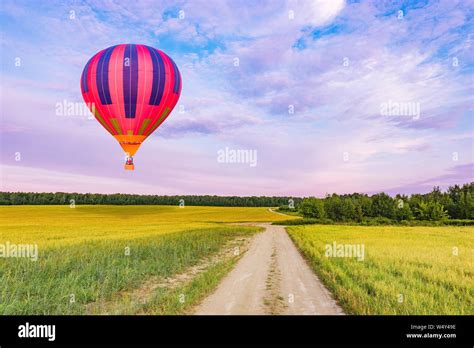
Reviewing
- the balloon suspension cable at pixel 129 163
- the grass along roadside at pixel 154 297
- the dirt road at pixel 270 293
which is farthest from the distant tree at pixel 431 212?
the grass along roadside at pixel 154 297

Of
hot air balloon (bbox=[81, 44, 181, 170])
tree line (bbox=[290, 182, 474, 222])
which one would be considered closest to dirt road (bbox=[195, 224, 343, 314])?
hot air balloon (bbox=[81, 44, 181, 170])

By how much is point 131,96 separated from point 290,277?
14.5 meters

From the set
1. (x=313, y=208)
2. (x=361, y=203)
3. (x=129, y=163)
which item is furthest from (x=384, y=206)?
(x=129, y=163)

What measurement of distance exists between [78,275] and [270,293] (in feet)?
24.7

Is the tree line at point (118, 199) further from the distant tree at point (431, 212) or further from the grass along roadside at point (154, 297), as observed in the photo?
the grass along roadside at point (154, 297)

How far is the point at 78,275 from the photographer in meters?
12.7

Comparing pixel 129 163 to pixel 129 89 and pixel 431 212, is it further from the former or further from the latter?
pixel 431 212

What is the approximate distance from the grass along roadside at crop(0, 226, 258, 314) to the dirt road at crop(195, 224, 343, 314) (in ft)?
11.4

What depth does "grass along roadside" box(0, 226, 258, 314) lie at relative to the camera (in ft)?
32.1

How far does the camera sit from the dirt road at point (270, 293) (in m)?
8.64
